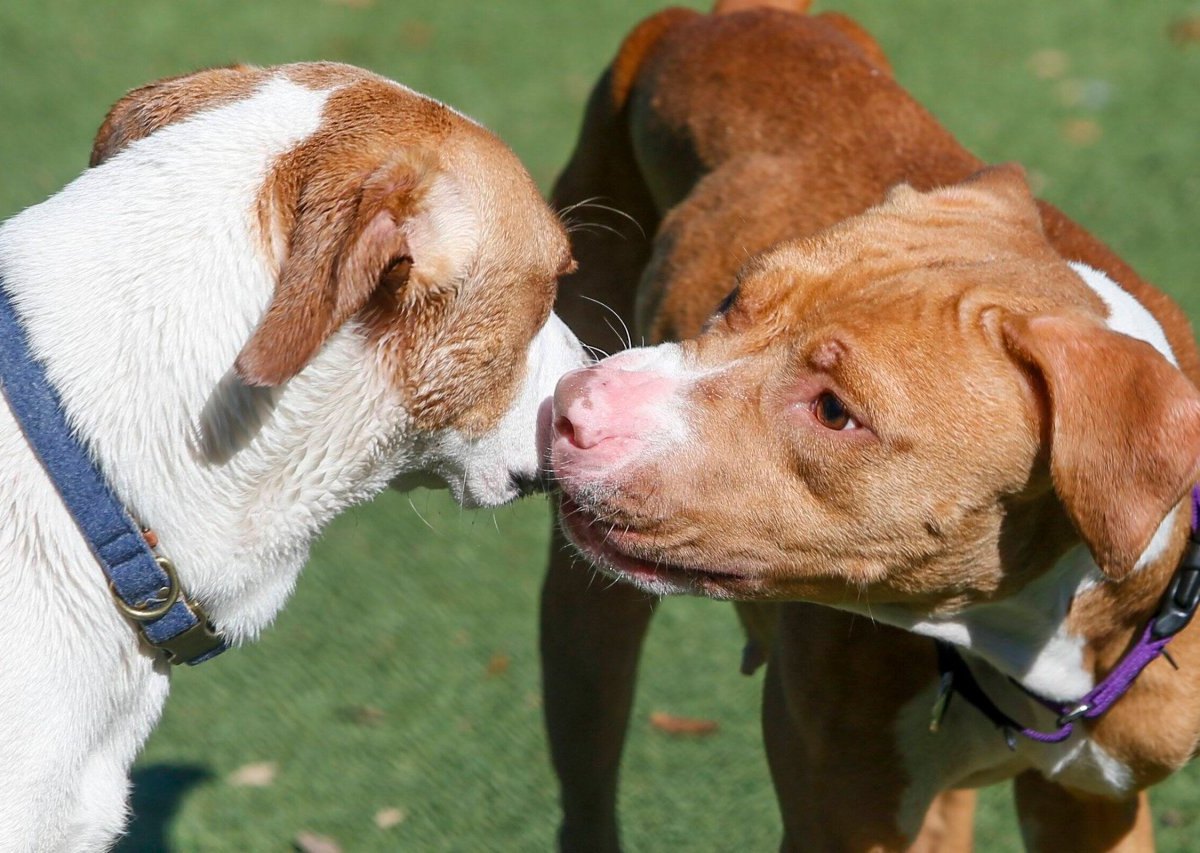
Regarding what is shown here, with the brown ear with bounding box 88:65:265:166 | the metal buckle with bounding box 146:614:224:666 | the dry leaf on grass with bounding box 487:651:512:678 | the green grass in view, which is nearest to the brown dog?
the metal buckle with bounding box 146:614:224:666

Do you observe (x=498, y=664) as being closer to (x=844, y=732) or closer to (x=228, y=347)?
(x=844, y=732)

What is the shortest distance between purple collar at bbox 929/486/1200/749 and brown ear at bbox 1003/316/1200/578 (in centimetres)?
52

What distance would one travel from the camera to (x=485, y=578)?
6.34 metres

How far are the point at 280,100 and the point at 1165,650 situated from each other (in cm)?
229

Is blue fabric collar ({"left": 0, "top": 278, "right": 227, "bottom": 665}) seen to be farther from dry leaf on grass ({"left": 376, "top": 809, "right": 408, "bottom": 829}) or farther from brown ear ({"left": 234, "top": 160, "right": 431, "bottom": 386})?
dry leaf on grass ({"left": 376, "top": 809, "right": 408, "bottom": 829})

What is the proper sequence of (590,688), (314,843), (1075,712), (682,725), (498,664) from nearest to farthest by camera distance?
1. (1075,712)
2. (590,688)
3. (314,843)
4. (682,725)
5. (498,664)

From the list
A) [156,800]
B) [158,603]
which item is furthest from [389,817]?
[158,603]

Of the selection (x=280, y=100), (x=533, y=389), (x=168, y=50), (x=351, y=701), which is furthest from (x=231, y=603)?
(x=168, y=50)

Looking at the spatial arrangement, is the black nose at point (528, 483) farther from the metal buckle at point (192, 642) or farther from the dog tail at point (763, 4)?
the dog tail at point (763, 4)

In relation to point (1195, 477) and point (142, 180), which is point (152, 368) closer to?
point (142, 180)

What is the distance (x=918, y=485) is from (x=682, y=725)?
8.94 ft

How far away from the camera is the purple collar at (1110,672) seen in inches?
129

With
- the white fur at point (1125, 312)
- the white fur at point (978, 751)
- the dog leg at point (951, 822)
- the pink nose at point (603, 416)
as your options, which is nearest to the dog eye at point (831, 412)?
the pink nose at point (603, 416)

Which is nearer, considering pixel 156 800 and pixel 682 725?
pixel 156 800
